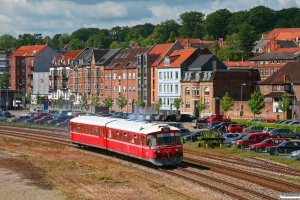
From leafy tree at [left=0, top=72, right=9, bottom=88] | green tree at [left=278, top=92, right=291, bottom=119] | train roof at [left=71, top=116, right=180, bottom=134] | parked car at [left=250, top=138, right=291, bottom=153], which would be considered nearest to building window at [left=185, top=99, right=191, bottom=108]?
green tree at [left=278, top=92, right=291, bottom=119]

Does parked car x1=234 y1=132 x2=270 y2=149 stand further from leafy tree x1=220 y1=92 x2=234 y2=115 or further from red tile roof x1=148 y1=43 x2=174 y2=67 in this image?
red tile roof x1=148 y1=43 x2=174 y2=67

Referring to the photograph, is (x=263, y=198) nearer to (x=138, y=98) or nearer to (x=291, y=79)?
(x=291, y=79)

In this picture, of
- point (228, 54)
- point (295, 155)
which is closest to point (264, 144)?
point (295, 155)

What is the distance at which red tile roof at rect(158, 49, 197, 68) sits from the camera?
361ft

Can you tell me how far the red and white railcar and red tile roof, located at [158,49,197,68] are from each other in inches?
2399

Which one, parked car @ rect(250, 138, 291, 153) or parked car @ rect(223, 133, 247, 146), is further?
parked car @ rect(223, 133, 247, 146)

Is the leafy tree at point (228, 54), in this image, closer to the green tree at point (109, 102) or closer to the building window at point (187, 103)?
the green tree at point (109, 102)

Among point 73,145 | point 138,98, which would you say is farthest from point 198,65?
point 73,145

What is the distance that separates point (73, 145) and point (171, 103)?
56525 millimetres

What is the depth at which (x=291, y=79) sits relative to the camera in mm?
98000

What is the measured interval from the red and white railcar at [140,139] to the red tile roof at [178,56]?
60.9m

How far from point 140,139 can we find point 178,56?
243 ft

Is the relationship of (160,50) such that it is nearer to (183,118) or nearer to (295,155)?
(183,118)

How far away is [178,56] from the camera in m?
114
